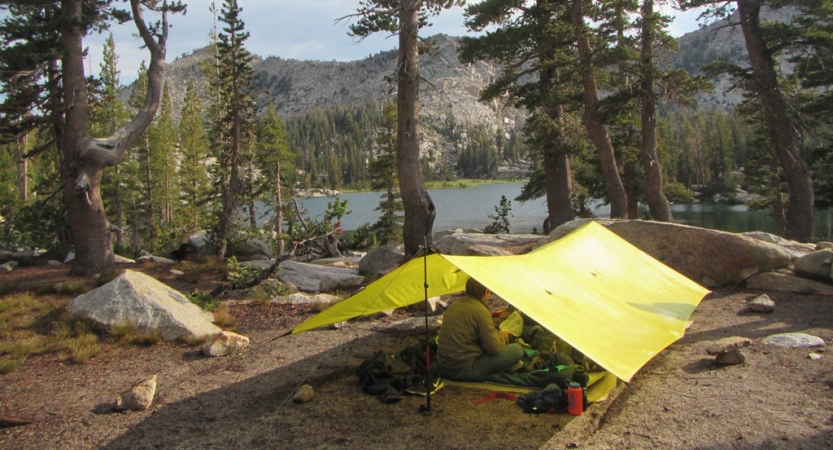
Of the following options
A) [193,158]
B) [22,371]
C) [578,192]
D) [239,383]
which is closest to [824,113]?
[578,192]

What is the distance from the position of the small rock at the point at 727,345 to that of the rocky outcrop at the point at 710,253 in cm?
390

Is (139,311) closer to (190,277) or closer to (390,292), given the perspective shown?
(390,292)

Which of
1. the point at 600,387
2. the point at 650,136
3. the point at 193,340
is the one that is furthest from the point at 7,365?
the point at 650,136

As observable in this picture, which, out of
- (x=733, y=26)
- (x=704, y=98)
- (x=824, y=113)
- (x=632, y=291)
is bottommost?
(x=632, y=291)

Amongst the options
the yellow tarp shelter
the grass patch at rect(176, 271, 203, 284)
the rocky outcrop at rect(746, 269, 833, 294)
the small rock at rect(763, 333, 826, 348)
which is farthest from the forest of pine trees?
the small rock at rect(763, 333, 826, 348)

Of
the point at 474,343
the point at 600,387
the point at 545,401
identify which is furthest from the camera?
the point at 474,343

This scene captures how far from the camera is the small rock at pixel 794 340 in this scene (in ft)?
20.7

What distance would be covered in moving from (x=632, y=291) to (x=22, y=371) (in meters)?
7.56

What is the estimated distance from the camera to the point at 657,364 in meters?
6.08

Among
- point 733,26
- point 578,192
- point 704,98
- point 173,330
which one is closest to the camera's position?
point 173,330

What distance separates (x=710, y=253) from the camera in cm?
1044

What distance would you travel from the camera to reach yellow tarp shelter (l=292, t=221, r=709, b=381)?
191 inches

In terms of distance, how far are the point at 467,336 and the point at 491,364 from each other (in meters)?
0.38

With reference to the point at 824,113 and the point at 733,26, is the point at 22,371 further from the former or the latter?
the point at 824,113
